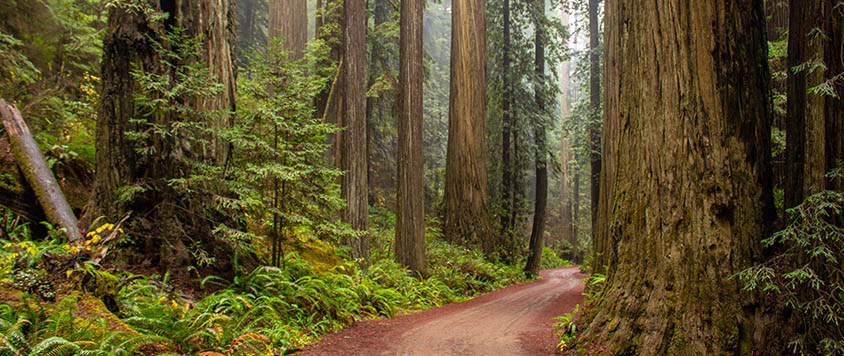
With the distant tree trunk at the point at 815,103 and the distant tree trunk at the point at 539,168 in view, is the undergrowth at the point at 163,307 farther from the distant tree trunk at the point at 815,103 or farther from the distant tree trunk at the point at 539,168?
the distant tree trunk at the point at 539,168

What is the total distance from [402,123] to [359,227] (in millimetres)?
2826

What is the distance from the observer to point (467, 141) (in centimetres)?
1282

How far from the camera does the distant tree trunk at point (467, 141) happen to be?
12.7 meters

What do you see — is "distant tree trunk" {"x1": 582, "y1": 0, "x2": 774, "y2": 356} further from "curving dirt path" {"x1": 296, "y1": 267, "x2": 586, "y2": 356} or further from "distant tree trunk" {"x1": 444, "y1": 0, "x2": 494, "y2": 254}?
"distant tree trunk" {"x1": 444, "y1": 0, "x2": 494, "y2": 254}

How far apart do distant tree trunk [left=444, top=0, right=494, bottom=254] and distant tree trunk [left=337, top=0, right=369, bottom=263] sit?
182 inches

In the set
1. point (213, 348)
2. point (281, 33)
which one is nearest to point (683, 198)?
point (213, 348)

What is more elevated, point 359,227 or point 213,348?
point 359,227

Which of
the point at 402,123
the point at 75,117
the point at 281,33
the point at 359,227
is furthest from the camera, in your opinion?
the point at 281,33

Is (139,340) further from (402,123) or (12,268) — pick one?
(402,123)

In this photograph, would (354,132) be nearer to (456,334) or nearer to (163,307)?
(456,334)

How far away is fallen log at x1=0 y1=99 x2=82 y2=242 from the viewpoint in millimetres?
4867

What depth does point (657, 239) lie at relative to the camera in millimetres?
3652

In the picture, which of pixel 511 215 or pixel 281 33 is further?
pixel 511 215

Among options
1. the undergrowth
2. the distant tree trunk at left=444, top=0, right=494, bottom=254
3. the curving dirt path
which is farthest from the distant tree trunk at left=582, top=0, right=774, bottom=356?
the distant tree trunk at left=444, top=0, right=494, bottom=254
